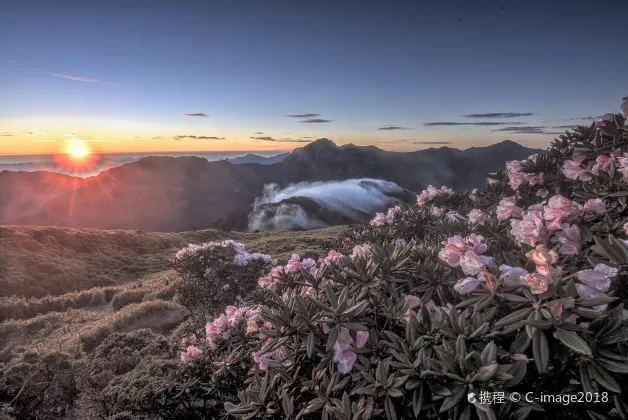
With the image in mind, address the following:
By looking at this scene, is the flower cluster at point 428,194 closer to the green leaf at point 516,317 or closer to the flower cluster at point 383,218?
the flower cluster at point 383,218

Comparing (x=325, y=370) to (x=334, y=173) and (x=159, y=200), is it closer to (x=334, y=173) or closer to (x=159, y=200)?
(x=159, y=200)

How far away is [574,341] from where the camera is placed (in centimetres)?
129

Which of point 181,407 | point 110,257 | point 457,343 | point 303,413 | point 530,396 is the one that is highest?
point 457,343

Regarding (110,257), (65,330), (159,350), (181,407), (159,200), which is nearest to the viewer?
(181,407)

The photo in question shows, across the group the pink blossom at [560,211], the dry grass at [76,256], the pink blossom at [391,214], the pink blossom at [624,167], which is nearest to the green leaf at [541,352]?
the pink blossom at [560,211]

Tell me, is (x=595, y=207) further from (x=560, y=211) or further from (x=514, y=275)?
(x=514, y=275)

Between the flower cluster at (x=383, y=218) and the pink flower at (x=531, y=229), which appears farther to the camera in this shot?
the flower cluster at (x=383, y=218)

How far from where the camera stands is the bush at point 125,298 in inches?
533

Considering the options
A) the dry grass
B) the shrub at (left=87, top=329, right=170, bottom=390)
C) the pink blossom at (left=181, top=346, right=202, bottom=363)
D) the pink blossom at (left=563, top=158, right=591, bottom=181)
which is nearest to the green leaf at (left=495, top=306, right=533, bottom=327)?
the pink blossom at (left=563, top=158, right=591, bottom=181)

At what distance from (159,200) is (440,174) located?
364ft

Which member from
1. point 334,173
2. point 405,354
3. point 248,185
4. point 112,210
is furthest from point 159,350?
point 334,173

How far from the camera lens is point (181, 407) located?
12.0 ft

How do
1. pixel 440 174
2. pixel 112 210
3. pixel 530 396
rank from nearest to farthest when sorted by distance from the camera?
pixel 530 396 < pixel 112 210 < pixel 440 174

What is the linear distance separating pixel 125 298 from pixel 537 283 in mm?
15637
